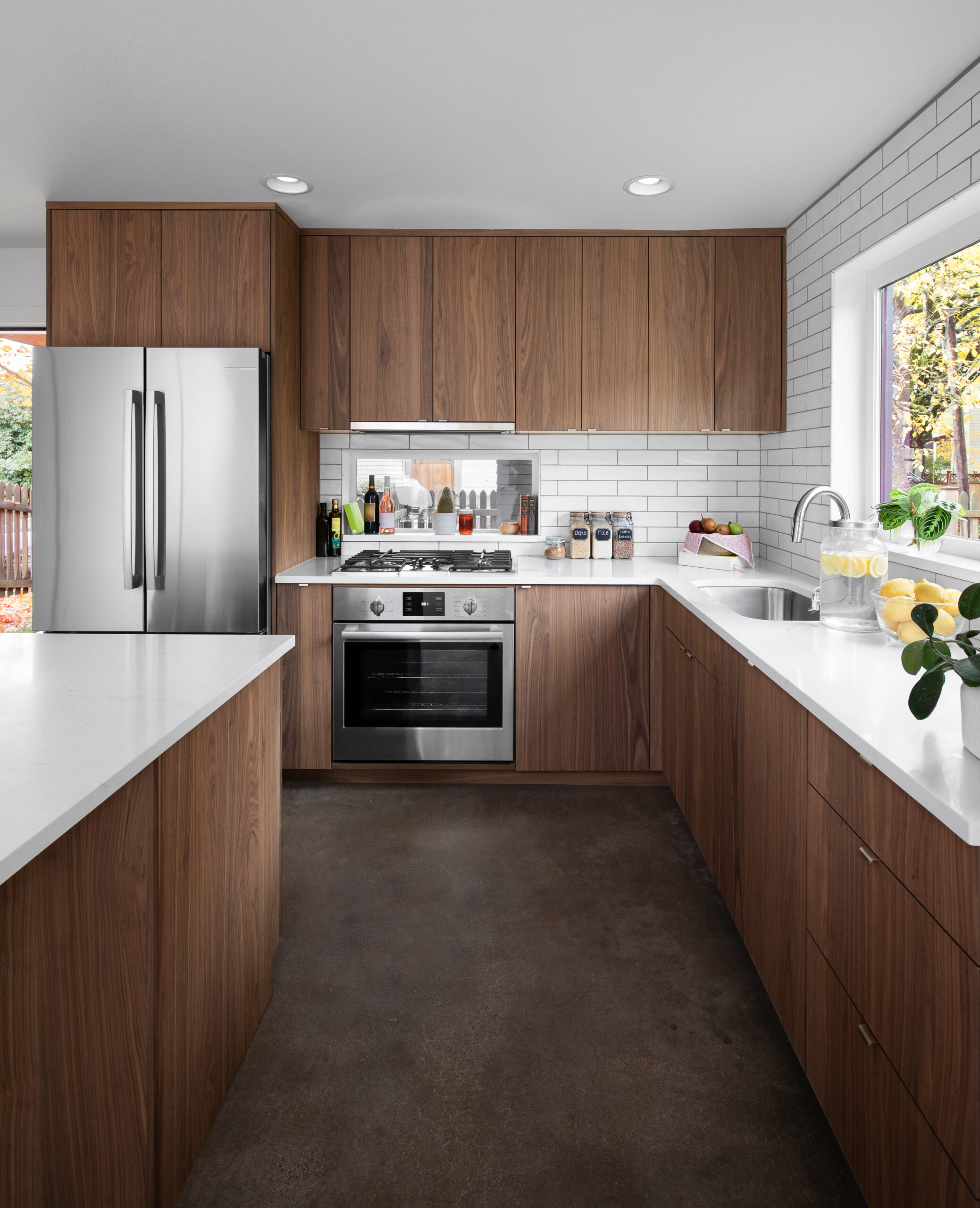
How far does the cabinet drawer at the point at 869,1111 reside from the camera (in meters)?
1.12

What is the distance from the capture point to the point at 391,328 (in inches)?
147

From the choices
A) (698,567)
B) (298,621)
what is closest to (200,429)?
(298,621)

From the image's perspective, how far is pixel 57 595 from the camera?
131 inches

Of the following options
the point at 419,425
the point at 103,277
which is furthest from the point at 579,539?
the point at 103,277

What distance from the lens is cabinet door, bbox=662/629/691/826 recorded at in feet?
10.0

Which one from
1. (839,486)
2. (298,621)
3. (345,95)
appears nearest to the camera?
(345,95)

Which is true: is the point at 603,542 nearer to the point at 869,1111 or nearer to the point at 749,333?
the point at 749,333

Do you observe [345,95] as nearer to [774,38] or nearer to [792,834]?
[774,38]

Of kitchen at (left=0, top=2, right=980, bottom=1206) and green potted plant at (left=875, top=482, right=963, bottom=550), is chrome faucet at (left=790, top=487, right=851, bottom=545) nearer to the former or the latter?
kitchen at (left=0, top=2, right=980, bottom=1206)

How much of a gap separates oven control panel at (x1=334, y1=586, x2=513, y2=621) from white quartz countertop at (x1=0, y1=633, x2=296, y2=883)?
4.79 ft

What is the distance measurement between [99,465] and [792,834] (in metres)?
2.82

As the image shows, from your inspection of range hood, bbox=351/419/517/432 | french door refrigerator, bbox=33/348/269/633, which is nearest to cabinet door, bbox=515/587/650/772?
range hood, bbox=351/419/517/432

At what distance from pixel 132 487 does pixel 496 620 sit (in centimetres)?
152

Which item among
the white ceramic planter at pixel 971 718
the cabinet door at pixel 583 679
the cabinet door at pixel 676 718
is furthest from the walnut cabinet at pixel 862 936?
the cabinet door at pixel 583 679
